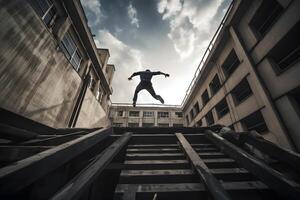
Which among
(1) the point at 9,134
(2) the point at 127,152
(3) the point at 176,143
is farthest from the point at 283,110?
(1) the point at 9,134

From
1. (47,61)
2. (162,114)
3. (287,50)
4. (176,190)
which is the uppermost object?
(162,114)

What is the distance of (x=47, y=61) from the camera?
7125mm

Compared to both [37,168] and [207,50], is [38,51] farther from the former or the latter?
[207,50]

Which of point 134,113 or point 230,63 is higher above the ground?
point 134,113

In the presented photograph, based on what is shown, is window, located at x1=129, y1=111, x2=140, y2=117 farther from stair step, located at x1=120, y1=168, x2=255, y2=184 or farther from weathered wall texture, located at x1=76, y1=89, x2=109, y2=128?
stair step, located at x1=120, y1=168, x2=255, y2=184

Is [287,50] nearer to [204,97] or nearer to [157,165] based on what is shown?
[157,165]

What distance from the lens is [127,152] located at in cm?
296

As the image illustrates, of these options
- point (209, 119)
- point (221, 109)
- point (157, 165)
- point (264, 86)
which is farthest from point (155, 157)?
point (209, 119)

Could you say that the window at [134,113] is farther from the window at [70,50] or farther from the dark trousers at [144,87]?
the dark trousers at [144,87]

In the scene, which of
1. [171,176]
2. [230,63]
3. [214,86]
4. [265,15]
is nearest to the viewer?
[171,176]

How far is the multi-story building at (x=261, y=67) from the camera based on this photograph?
6586mm

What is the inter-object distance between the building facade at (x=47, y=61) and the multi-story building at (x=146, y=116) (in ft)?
47.6

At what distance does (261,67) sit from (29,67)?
38.4 ft

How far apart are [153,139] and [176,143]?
1.82 ft
